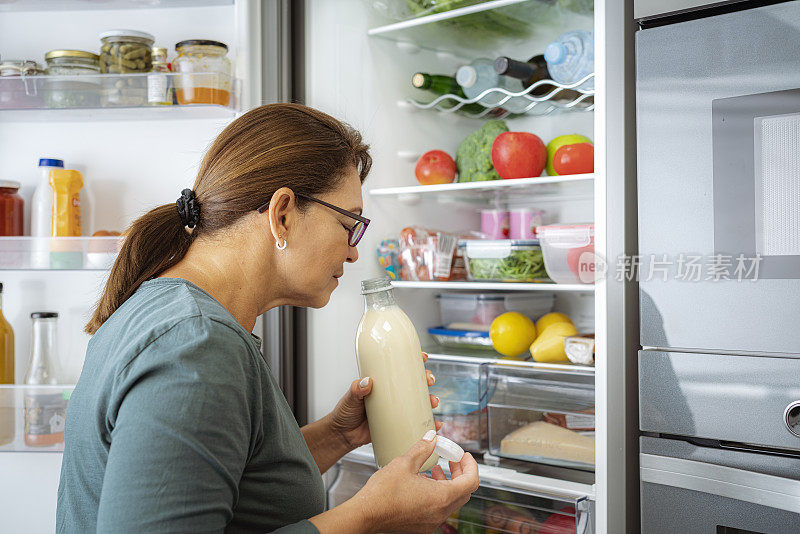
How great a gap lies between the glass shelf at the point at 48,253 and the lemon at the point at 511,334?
0.90m

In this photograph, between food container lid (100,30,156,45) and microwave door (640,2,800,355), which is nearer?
microwave door (640,2,800,355)

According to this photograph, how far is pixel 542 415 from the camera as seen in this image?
158 cm

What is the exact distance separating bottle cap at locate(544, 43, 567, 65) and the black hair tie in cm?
97

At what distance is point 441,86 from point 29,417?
1250mm

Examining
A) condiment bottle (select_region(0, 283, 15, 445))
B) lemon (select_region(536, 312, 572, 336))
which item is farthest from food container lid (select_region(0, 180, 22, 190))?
lemon (select_region(536, 312, 572, 336))

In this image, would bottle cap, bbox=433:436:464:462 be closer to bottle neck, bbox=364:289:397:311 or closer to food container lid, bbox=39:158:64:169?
bottle neck, bbox=364:289:397:311

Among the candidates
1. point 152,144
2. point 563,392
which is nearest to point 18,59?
point 152,144

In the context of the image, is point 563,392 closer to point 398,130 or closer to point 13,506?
point 398,130

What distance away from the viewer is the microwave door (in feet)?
3.62

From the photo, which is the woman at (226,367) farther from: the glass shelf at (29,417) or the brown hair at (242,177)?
the glass shelf at (29,417)

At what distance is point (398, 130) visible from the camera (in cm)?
181

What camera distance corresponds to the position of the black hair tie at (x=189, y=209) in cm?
89

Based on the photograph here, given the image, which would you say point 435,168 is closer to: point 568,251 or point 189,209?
point 568,251

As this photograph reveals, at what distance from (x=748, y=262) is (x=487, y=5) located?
2.70 feet
